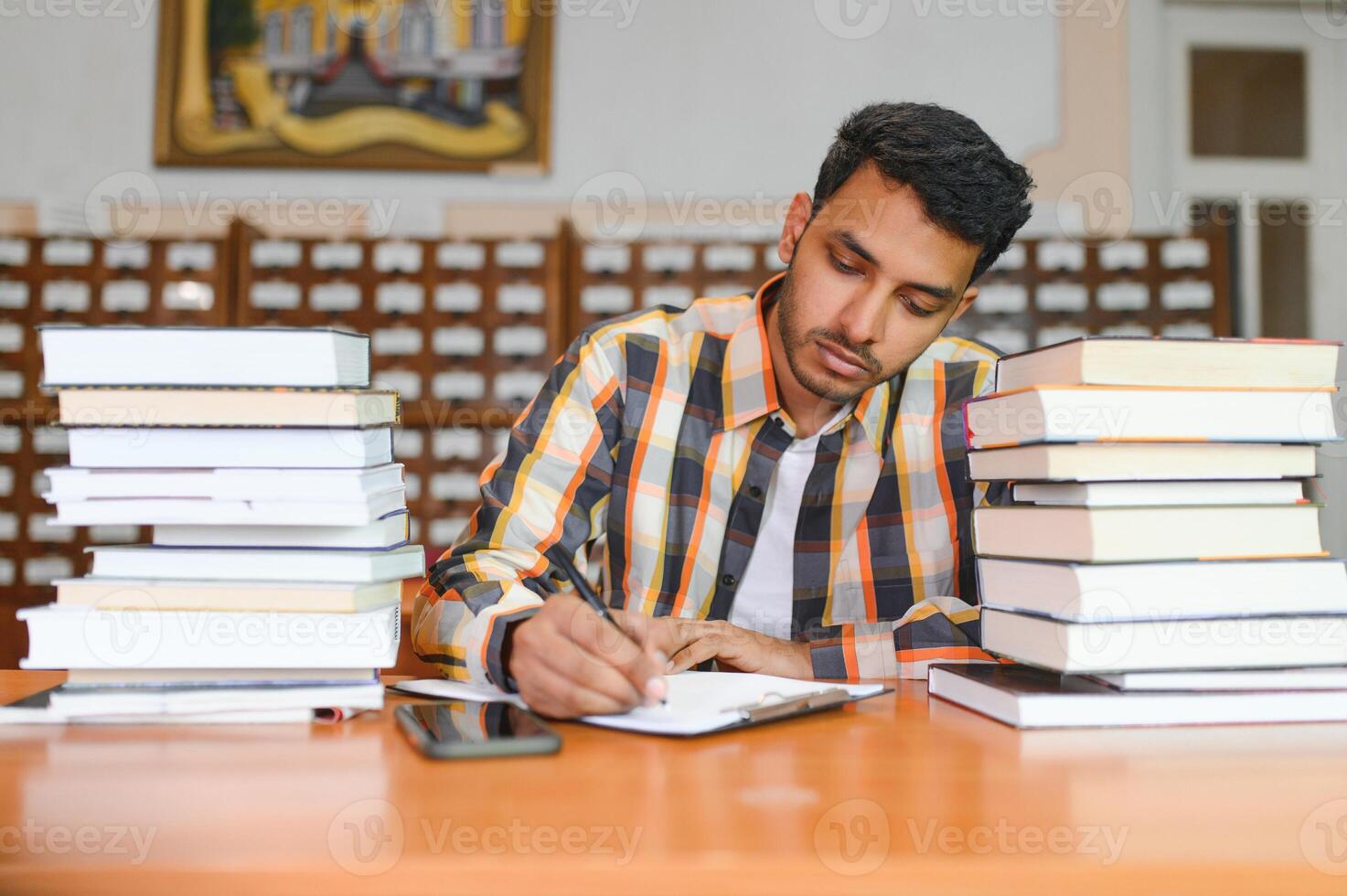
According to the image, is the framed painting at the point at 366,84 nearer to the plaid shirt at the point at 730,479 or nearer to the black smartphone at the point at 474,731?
the plaid shirt at the point at 730,479

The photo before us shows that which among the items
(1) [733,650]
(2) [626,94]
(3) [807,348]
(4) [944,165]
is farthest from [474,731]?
(2) [626,94]

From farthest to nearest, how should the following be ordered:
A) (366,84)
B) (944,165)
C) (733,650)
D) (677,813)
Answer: (366,84), (944,165), (733,650), (677,813)

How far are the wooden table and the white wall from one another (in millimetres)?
2557

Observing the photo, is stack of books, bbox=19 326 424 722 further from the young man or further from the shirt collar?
the shirt collar

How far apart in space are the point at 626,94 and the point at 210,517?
2.58 m

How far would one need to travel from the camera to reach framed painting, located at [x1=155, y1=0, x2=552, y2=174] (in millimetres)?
3037

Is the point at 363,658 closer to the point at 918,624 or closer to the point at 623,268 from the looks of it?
the point at 918,624

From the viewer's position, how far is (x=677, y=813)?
1.78 ft

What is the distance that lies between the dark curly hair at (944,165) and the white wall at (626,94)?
1799 millimetres

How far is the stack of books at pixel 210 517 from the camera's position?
73 centimetres

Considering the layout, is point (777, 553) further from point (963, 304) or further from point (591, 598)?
point (591, 598)

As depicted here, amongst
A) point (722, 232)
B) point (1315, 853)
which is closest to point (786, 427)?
point (1315, 853)

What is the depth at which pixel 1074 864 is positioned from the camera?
485mm

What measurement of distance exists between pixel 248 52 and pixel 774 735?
2.97 m
